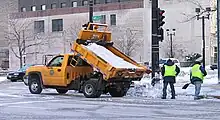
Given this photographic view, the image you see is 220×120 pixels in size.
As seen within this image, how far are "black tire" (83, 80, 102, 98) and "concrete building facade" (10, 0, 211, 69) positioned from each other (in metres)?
51.9

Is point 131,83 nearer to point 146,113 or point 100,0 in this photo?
point 146,113

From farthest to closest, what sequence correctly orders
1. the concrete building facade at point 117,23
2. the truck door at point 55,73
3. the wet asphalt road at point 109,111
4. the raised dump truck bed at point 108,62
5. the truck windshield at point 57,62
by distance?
the concrete building facade at point 117,23 → the truck windshield at point 57,62 → the truck door at point 55,73 → the raised dump truck bed at point 108,62 → the wet asphalt road at point 109,111

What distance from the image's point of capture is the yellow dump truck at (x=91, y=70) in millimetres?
20797

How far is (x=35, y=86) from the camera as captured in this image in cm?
2355

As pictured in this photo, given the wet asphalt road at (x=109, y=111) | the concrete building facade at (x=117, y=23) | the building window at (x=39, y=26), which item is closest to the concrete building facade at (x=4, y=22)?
the concrete building facade at (x=117, y=23)

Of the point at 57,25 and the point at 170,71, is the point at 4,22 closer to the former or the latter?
the point at 57,25

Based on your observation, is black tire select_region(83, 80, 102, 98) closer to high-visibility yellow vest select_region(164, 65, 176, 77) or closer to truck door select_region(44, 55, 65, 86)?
truck door select_region(44, 55, 65, 86)

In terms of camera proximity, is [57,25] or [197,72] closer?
[197,72]

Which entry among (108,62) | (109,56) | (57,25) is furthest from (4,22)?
(108,62)

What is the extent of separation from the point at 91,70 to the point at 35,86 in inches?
122

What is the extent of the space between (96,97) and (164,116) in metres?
7.47

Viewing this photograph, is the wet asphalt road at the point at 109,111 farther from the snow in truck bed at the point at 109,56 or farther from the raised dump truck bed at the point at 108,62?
the snow in truck bed at the point at 109,56

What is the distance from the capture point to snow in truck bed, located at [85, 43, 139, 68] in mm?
20812

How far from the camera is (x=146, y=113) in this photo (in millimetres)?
14898
